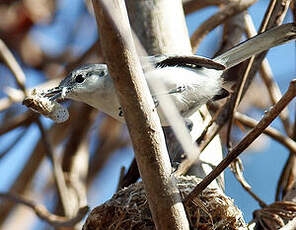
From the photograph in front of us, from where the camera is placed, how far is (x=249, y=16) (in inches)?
109

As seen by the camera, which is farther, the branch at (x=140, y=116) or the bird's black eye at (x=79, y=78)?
the bird's black eye at (x=79, y=78)

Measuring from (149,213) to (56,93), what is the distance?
1.53 feet

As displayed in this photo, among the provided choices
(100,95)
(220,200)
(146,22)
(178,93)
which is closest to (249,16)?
(146,22)

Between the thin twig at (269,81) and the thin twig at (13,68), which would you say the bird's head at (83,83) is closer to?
the thin twig at (13,68)

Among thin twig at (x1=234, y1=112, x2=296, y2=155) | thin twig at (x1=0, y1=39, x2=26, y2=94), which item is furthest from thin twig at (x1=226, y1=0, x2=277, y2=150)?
thin twig at (x1=0, y1=39, x2=26, y2=94)

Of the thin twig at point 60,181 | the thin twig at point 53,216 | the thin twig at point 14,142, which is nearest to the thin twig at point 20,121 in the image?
the thin twig at point 14,142

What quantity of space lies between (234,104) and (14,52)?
150 centimetres

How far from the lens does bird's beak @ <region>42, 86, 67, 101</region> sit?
5.96ft

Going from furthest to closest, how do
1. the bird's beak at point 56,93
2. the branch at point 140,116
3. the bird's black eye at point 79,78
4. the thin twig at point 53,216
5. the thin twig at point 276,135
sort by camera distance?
the thin twig at point 276,135, the thin twig at point 53,216, the bird's black eye at point 79,78, the bird's beak at point 56,93, the branch at point 140,116

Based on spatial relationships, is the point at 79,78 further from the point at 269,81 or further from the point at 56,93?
the point at 269,81

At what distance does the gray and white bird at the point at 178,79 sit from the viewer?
190cm

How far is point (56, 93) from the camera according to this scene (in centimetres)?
187

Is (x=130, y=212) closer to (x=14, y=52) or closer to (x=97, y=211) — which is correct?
(x=97, y=211)

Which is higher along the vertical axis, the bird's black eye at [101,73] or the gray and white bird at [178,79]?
the bird's black eye at [101,73]
